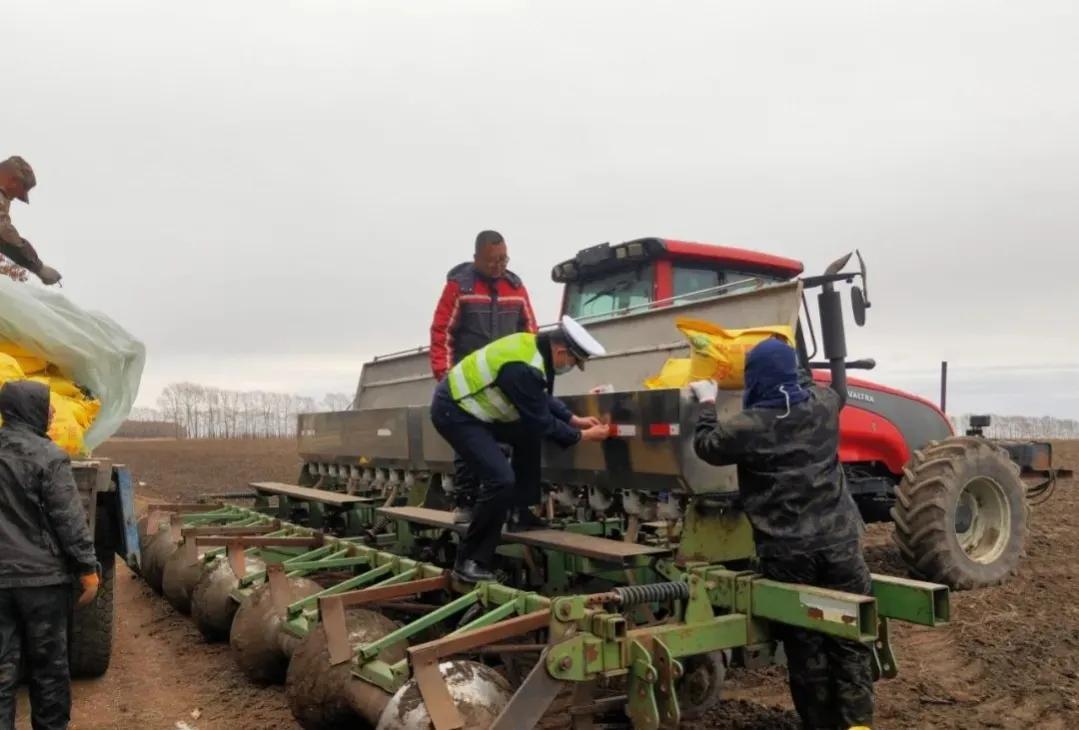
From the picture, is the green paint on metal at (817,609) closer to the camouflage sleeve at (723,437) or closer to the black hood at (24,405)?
the camouflage sleeve at (723,437)

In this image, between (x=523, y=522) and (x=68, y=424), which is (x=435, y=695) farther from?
(x=68, y=424)

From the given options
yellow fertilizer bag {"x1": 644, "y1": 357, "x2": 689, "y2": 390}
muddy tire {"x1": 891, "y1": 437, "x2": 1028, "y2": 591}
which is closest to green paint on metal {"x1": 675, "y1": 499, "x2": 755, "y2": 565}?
yellow fertilizer bag {"x1": 644, "y1": 357, "x2": 689, "y2": 390}

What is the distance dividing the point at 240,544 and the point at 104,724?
1372 mm

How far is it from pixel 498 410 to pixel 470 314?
39.3 inches

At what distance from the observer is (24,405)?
393 cm

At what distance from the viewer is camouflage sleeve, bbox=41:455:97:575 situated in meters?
3.87

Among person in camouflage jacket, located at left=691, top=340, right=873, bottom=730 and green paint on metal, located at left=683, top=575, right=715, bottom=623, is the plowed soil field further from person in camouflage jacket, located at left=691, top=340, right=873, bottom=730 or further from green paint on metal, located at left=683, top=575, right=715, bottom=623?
green paint on metal, located at left=683, top=575, right=715, bottom=623

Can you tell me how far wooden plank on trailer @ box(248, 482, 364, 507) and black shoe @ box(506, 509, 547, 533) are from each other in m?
2.48

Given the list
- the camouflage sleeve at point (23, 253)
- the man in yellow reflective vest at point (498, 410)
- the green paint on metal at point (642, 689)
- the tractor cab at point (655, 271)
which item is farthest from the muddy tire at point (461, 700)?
the camouflage sleeve at point (23, 253)

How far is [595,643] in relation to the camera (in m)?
3.24

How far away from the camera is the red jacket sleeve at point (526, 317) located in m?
5.60

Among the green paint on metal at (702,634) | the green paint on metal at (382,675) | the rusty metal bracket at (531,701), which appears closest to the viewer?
the rusty metal bracket at (531,701)

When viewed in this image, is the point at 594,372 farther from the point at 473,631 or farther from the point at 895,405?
the point at 473,631

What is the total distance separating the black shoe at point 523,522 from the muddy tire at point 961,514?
2852 millimetres
